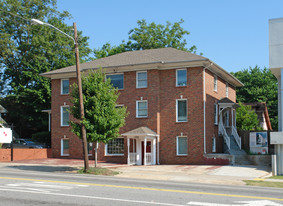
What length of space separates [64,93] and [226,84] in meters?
15.2

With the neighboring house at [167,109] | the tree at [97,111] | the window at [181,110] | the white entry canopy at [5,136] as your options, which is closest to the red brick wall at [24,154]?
the white entry canopy at [5,136]

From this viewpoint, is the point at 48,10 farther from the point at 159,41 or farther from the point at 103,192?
the point at 103,192

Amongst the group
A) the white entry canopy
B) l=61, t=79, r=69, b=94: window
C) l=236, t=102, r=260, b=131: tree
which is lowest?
the white entry canopy

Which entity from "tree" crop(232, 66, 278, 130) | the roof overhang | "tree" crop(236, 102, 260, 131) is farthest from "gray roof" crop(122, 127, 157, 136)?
"tree" crop(232, 66, 278, 130)

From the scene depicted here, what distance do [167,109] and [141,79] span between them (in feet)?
10.7

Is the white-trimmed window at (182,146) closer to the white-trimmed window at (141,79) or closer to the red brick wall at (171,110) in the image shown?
the red brick wall at (171,110)

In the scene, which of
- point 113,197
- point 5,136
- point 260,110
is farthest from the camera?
point 260,110

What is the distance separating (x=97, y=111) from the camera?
73.5 ft

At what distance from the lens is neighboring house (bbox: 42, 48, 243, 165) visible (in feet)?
98.9

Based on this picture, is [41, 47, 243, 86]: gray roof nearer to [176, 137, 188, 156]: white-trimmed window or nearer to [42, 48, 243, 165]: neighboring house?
[42, 48, 243, 165]: neighboring house

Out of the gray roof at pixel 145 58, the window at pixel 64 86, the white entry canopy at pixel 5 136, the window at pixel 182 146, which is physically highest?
the gray roof at pixel 145 58

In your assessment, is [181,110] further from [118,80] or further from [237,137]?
[237,137]

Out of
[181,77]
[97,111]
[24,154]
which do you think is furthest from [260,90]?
[97,111]

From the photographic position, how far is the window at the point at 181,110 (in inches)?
1211
